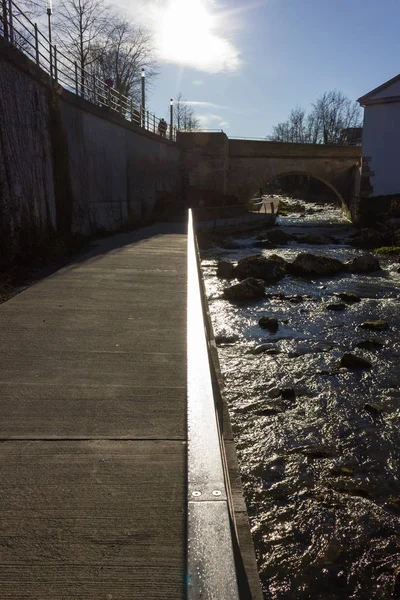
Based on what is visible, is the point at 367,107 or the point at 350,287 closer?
the point at 350,287

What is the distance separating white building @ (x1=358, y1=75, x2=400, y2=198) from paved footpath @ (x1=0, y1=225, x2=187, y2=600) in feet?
88.6

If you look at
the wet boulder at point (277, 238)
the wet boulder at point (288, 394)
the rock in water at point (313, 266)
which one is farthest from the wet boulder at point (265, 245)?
the wet boulder at point (288, 394)

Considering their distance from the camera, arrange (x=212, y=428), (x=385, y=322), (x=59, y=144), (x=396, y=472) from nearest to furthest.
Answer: (x=212, y=428), (x=396, y=472), (x=385, y=322), (x=59, y=144)

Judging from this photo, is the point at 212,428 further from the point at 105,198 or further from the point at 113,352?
the point at 105,198

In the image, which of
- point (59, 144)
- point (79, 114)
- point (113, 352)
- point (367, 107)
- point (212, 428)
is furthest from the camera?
point (367, 107)

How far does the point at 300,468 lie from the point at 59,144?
29.1 feet

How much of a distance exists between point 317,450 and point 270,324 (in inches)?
170

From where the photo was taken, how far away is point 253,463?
4.59m

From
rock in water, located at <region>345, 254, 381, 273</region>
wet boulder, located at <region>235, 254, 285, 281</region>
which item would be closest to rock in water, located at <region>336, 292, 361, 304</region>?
wet boulder, located at <region>235, 254, 285, 281</region>

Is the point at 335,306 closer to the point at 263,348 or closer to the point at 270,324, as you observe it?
the point at 270,324

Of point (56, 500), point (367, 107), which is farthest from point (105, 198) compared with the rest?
point (367, 107)

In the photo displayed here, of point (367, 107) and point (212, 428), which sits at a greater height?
point (367, 107)

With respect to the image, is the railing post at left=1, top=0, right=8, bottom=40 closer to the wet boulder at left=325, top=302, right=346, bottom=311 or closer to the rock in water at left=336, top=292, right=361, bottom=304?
the wet boulder at left=325, top=302, right=346, bottom=311

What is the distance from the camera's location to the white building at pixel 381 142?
1110 inches
